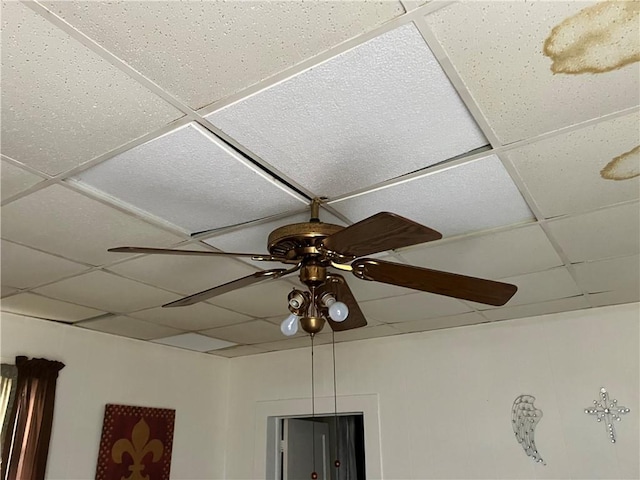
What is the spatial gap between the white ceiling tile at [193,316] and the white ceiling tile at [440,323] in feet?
3.66

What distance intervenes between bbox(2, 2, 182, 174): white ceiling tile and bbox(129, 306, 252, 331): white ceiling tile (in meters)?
1.69

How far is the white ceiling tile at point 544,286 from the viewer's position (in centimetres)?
264

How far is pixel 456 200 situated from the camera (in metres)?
1.92

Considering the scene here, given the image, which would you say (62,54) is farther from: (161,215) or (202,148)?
(161,215)

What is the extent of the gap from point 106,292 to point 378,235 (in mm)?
1981

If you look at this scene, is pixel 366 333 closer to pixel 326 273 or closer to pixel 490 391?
pixel 490 391

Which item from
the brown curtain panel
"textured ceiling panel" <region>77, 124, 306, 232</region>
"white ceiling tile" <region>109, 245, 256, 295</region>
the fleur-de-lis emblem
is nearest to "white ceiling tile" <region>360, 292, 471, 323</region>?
"white ceiling tile" <region>109, 245, 256, 295</region>

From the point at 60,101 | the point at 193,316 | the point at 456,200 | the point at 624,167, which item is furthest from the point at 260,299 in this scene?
the point at 624,167

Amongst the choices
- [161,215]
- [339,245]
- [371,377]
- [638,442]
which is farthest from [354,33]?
[371,377]

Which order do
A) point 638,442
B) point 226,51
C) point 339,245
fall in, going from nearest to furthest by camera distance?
point 226,51 < point 339,245 < point 638,442

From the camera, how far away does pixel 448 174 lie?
1.74 meters

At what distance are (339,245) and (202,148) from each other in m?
0.52

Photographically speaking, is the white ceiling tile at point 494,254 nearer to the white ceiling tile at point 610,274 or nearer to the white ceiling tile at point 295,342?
the white ceiling tile at point 610,274

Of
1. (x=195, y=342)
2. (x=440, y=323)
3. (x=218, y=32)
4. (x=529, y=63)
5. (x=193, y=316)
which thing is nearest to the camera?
(x=218, y=32)
